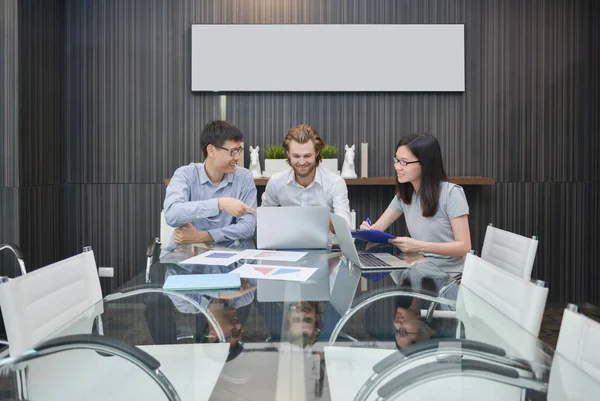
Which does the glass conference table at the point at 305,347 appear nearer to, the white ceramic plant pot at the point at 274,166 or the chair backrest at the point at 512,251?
the chair backrest at the point at 512,251

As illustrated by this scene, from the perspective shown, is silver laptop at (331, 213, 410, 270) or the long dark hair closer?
silver laptop at (331, 213, 410, 270)

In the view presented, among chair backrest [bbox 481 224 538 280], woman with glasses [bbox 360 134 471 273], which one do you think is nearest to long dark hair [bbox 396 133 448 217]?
woman with glasses [bbox 360 134 471 273]

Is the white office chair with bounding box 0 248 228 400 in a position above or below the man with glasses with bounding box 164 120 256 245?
below

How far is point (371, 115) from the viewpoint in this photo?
4.81 m

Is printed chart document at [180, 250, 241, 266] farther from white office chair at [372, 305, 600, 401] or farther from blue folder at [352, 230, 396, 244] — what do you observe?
white office chair at [372, 305, 600, 401]

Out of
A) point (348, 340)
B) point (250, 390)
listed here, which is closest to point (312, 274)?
point (348, 340)

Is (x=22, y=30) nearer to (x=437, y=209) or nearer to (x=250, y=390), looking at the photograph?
(x=437, y=209)

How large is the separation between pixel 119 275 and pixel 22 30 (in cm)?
215

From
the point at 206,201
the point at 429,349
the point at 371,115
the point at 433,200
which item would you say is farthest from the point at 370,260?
the point at 371,115

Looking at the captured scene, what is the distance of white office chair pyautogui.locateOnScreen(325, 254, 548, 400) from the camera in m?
0.96

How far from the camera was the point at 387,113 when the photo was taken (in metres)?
4.81

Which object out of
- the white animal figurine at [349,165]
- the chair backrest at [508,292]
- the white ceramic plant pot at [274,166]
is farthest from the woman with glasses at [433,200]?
the white ceramic plant pot at [274,166]

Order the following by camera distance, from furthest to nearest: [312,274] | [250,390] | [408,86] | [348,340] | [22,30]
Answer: [408,86] < [22,30] < [312,274] < [348,340] < [250,390]

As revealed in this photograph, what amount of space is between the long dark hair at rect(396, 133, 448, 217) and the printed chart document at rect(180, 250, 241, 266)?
1082 millimetres
